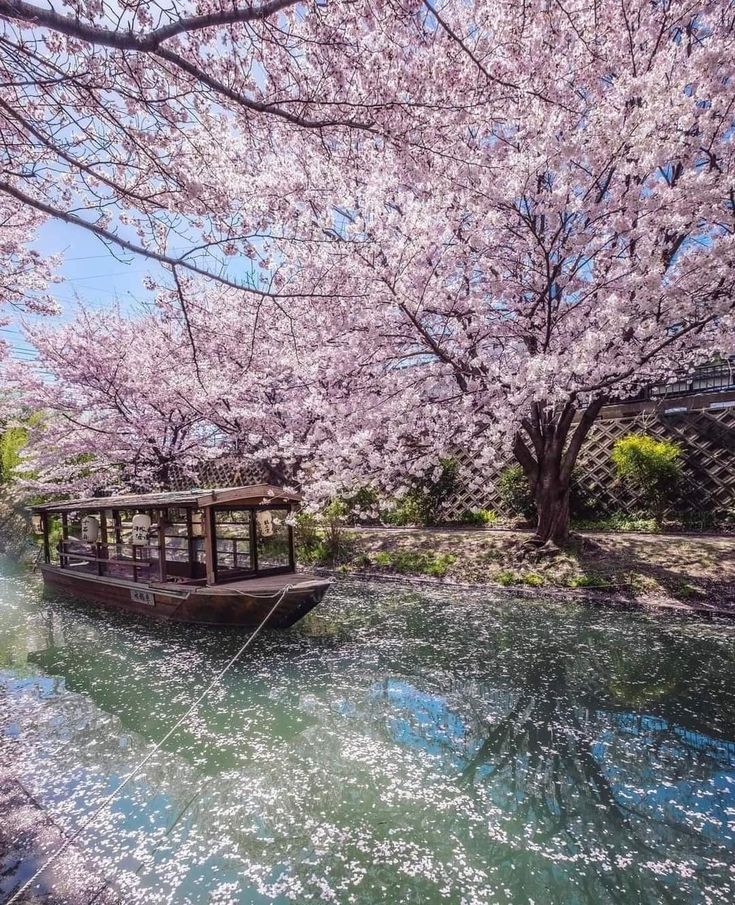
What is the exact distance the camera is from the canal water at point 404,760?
235 cm

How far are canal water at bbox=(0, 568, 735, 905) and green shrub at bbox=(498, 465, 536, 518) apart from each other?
334 centimetres

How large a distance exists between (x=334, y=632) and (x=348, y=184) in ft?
15.1

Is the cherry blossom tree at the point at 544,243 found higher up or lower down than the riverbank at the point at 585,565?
higher up

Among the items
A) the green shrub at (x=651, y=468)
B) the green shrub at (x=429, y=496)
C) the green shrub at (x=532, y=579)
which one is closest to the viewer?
the green shrub at (x=532, y=579)

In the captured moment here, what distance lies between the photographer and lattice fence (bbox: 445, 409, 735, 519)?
25.7ft

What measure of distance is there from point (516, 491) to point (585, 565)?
245 cm

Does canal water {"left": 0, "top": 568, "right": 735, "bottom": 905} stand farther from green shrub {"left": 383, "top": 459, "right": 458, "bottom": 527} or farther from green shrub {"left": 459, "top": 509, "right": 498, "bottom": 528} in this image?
green shrub {"left": 383, "top": 459, "right": 458, "bottom": 527}

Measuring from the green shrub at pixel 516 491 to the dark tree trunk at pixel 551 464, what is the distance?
4.50 ft

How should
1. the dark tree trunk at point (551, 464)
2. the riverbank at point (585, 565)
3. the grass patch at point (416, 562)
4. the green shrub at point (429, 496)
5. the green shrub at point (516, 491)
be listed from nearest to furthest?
the riverbank at point (585, 565)
the dark tree trunk at point (551, 464)
the grass patch at point (416, 562)
the green shrub at point (516, 491)
the green shrub at point (429, 496)

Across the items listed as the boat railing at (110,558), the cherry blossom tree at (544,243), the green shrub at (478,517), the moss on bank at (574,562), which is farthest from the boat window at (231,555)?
the green shrub at (478,517)

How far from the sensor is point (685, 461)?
8.07 m

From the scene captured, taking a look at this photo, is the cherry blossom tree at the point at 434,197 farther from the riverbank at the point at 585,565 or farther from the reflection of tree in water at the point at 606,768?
the reflection of tree in water at the point at 606,768

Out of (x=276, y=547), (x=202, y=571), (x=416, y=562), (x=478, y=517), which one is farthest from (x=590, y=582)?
(x=276, y=547)

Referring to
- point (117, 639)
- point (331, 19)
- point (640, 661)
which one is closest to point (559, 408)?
point (640, 661)
